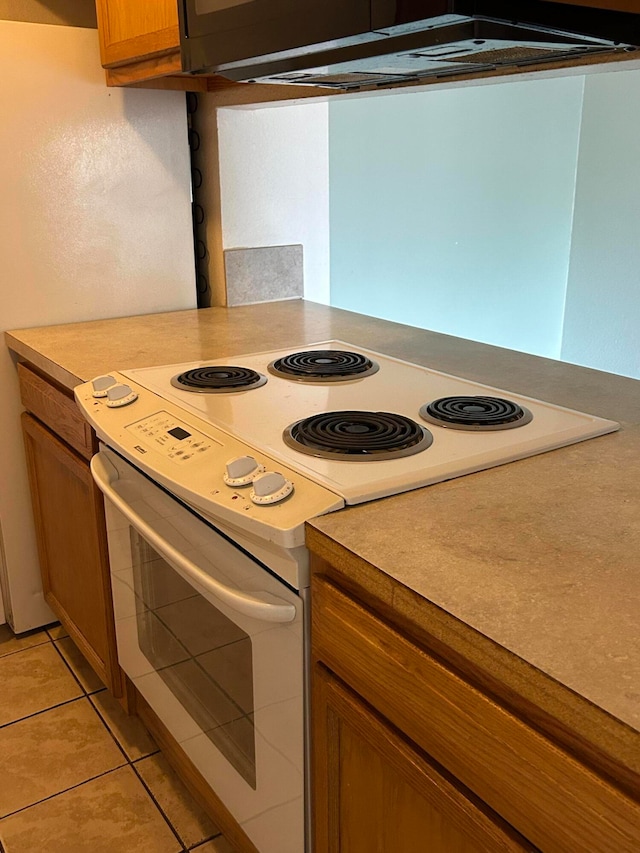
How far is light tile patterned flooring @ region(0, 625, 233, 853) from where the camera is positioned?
5.09 feet

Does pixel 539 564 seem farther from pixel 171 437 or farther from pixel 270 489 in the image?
pixel 171 437

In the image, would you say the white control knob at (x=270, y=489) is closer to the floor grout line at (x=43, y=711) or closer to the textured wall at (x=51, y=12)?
the floor grout line at (x=43, y=711)

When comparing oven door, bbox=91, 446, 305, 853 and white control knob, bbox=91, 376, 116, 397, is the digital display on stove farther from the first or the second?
white control knob, bbox=91, 376, 116, 397

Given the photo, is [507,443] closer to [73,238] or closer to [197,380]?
[197,380]

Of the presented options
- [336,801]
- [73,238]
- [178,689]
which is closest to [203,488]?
[336,801]

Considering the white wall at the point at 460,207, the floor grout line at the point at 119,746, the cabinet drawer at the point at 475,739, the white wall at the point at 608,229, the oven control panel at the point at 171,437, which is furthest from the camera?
the white wall at the point at 608,229

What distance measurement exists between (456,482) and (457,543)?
0.61 feet

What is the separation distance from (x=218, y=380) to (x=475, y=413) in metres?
0.49

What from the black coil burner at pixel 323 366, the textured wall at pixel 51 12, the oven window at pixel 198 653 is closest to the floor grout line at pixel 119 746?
the oven window at pixel 198 653

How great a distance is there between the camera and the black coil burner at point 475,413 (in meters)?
1.22

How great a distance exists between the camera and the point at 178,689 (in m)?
1.44

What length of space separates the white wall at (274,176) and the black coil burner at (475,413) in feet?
3.52

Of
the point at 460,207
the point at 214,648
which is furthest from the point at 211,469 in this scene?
the point at 460,207

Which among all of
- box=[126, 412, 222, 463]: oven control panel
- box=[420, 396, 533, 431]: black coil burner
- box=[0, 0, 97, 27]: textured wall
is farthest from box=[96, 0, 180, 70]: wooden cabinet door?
box=[420, 396, 533, 431]: black coil burner
